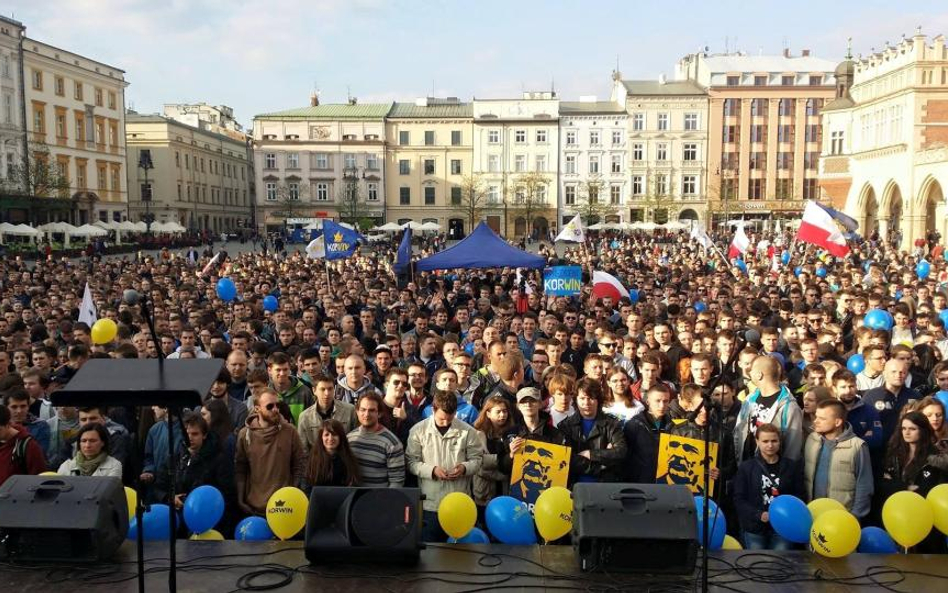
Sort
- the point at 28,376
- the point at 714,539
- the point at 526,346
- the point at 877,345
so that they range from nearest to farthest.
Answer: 1. the point at 714,539
2. the point at 28,376
3. the point at 877,345
4. the point at 526,346

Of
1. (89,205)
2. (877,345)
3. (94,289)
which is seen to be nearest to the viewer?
(877,345)

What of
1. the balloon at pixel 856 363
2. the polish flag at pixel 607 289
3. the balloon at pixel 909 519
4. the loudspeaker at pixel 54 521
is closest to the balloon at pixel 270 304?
the polish flag at pixel 607 289

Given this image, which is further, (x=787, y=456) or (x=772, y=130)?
(x=772, y=130)

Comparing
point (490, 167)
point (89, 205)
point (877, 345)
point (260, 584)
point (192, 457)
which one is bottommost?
point (260, 584)

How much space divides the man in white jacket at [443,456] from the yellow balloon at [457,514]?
1.12ft

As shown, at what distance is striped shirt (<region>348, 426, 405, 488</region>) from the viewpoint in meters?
5.72

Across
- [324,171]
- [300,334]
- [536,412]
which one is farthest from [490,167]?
[536,412]

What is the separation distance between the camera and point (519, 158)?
70562 millimetres

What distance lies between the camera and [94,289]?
58.3 ft

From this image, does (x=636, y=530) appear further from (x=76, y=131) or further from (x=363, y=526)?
(x=76, y=131)

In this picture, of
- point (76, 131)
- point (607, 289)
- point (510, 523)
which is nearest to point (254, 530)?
point (510, 523)

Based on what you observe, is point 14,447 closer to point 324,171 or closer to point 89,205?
point 89,205

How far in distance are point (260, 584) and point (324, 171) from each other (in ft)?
236

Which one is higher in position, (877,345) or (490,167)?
(490,167)
